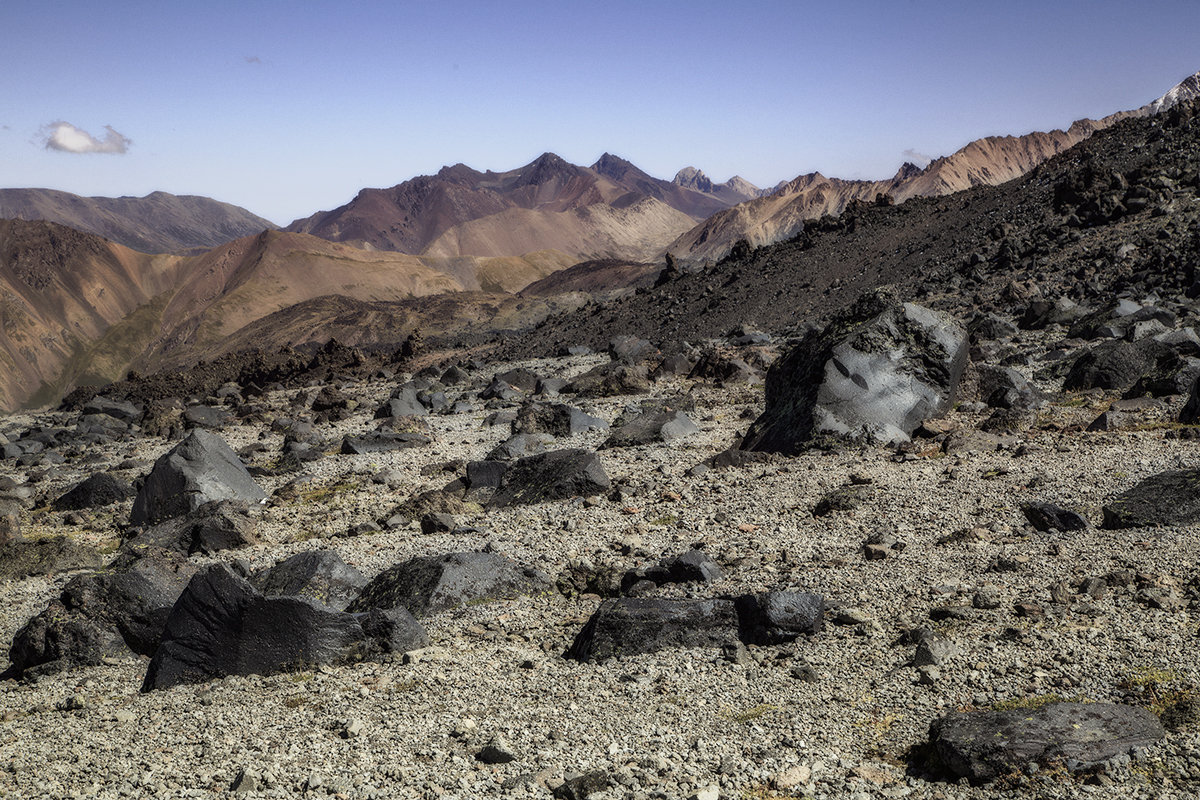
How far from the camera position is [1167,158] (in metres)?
25.5

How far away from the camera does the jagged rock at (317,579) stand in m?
8.05

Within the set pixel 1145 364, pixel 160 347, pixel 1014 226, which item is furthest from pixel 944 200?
pixel 160 347

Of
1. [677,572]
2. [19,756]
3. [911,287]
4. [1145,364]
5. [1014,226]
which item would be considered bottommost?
[19,756]

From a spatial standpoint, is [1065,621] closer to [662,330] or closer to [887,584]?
[887,584]

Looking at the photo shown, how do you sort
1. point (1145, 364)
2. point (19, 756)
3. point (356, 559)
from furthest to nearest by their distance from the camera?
point (1145, 364)
point (356, 559)
point (19, 756)

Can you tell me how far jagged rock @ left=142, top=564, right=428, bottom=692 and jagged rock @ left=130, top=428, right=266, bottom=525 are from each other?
5.46m

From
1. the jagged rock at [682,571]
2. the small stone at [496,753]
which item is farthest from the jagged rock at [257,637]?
the jagged rock at [682,571]

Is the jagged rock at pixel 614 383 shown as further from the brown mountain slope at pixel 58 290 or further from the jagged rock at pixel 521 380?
the brown mountain slope at pixel 58 290

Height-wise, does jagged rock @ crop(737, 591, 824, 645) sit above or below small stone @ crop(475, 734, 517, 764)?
above

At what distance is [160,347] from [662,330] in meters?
70.2

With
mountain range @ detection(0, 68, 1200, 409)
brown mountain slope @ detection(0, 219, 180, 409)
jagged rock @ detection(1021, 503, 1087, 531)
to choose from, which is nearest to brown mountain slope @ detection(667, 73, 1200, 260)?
mountain range @ detection(0, 68, 1200, 409)

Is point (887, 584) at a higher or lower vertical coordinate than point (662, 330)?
lower

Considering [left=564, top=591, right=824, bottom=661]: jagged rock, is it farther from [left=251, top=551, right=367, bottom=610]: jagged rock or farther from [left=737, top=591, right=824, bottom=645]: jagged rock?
[left=251, top=551, right=367, bottom=610]: jagged rock

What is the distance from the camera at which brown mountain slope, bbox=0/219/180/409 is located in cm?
8600
